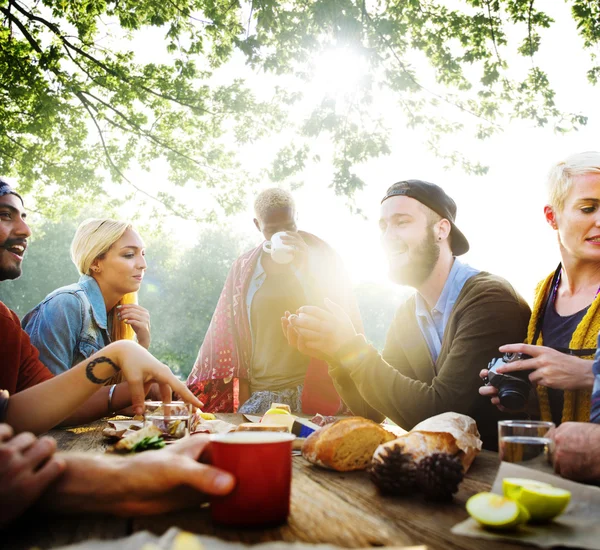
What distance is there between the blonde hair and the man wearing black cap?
5.73ft

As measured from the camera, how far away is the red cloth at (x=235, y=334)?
4180mm

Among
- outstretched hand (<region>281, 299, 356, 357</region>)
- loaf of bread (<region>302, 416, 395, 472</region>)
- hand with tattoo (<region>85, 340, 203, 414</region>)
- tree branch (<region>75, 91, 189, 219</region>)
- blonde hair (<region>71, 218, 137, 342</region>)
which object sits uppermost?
tree branch (<region>75, 91, 189, 219</region>)

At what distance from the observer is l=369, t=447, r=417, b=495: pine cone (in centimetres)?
118

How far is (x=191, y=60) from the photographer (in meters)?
7.55

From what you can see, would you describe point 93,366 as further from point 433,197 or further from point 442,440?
point 433,197

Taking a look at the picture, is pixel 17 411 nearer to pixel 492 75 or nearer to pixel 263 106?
pixel 492 75

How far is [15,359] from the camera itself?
228 cm

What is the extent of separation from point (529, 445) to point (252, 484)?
74 cm

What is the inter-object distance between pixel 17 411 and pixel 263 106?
7.59 m

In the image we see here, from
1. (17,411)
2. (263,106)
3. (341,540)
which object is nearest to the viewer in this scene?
(341,540)

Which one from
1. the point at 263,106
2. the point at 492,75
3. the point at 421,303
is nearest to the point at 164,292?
the point at 263,106

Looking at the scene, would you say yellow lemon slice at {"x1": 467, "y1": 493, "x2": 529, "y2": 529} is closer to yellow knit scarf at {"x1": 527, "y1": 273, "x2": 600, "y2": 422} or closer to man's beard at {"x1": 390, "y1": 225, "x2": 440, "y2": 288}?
yellow knit scarf at {"x1": 527, "y1": 273, "x2": 600, "y2": 422}

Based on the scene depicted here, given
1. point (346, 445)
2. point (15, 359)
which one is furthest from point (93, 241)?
point (346, 445)

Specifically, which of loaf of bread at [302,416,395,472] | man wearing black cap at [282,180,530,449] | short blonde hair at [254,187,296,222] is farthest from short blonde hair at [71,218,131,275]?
loaf of bread at [302,416,395,472]
